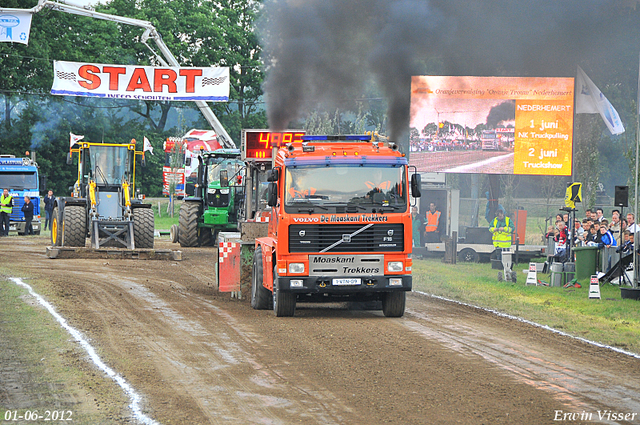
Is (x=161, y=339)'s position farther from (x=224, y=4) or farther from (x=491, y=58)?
(x=224, y=4)

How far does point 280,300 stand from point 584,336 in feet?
14.8

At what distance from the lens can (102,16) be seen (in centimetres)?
3086

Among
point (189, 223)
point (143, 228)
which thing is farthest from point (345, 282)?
point (189, 223)

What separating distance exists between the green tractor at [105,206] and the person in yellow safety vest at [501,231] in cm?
1035

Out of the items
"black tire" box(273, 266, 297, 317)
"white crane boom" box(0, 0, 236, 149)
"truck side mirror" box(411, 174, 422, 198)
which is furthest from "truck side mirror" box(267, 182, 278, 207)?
"white crane boom" box(0, 0, 236, 149)

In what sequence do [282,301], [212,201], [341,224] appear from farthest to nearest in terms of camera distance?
[212,201] < [282,301] < [341,224]

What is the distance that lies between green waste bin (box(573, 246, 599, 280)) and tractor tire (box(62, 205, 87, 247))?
13586 millimetres

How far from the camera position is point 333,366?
350 inches

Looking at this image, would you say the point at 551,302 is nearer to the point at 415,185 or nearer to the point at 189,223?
the point at 415,185

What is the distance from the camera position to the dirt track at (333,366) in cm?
711

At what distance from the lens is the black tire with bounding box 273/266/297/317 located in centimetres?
1236

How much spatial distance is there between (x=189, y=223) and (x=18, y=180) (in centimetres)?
1169

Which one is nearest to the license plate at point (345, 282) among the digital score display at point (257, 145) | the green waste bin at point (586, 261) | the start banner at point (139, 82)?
the digital score display at point (257, 145)

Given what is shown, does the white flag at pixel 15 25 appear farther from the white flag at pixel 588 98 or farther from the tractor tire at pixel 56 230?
the white flag at pixel 588 98
